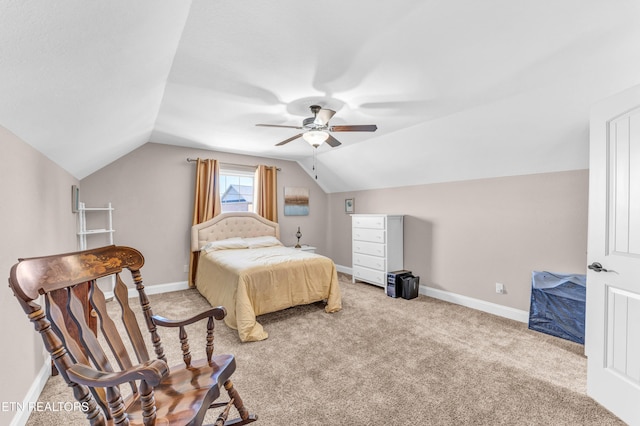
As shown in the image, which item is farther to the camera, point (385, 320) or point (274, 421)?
point (385, 320)

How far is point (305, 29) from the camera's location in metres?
1.71

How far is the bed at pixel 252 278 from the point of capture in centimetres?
305

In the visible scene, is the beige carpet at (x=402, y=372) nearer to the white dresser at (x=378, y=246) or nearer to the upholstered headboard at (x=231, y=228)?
the white dresser at (x=378, y=246)

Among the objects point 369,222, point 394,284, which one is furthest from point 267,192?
Answer: point 394,284

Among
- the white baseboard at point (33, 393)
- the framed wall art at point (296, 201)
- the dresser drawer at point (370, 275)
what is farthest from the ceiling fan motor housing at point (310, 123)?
the white baseboard at point (33, 393)

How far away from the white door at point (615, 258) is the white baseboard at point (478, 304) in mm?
1420

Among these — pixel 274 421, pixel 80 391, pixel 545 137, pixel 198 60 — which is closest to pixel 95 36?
pixel 198 60

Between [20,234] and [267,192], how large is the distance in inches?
152

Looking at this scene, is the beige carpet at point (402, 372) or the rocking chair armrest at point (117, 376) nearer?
the rocking chair armrest at point (117, 376)

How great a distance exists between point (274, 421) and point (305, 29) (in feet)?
8.18

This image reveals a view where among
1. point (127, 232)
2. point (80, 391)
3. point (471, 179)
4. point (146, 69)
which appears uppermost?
point (146, 69)

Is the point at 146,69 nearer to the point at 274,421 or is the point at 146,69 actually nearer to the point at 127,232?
the point at 274,421

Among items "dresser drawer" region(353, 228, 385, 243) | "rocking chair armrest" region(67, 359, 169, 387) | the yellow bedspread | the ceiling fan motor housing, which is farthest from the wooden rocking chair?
"dresser drawer" region(353, 228, 385, 243)

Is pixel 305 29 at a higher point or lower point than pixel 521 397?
higher
